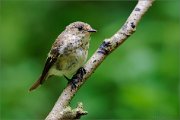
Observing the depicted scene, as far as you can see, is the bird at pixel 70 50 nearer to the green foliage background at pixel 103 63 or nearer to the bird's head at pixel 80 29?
the bird's head at pixel 80 29

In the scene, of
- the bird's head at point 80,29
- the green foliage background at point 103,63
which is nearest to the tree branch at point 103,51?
the bird's head at point 80,29

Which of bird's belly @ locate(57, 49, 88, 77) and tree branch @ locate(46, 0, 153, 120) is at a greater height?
bird's belly @ locate(57, 49, 88, 77)

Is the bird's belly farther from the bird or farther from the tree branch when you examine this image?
the tree branch

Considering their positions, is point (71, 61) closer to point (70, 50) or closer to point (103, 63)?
point (70, 50)

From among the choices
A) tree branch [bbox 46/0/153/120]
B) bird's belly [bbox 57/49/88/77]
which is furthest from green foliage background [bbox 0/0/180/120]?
tree branch [bbox 46/0/153/120]

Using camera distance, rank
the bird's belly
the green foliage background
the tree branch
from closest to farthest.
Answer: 1. the tree branch
2. the bird's belly
3. the green foliage background

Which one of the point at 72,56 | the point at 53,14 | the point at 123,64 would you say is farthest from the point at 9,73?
the point at 72,56
